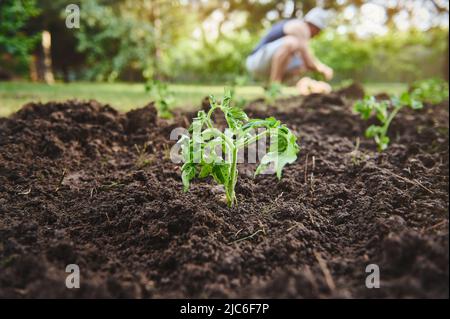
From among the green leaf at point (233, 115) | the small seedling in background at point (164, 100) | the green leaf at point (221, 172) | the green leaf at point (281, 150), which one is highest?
the small seedling in background at point (164, 100)

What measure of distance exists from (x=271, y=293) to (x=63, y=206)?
1243 millimetres

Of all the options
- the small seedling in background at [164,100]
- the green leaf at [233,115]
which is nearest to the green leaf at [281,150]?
the green leaf at [233,115]

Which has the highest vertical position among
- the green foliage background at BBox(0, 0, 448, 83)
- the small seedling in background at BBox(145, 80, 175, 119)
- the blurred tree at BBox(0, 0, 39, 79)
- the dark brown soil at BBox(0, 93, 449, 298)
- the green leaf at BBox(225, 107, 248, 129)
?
the green foliage background at BBox(0, 0, 448, 83)

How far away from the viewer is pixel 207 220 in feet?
5.61

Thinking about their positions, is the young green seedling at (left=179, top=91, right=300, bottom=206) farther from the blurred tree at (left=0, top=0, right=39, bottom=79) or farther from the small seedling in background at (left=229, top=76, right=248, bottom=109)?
the blurred tree at (left=0, top=0, right=39, bottom=79)

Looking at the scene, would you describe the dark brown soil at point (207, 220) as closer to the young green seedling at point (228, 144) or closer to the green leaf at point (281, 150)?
the young green seedling at point (228, 144)

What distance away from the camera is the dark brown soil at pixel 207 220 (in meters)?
1.35

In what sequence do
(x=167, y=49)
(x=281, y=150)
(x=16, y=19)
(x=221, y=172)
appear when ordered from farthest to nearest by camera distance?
(x=167, y=49), (x=16, y=19), (x=221, y=172), (x=281, y=150)

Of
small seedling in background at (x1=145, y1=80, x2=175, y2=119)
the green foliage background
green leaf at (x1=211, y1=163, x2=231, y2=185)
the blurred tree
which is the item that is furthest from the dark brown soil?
the green foliage background

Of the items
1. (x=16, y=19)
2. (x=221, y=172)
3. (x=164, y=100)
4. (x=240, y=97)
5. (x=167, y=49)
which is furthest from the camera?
(x=167, y=49)

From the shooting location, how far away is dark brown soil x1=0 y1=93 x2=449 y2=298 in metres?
1.35

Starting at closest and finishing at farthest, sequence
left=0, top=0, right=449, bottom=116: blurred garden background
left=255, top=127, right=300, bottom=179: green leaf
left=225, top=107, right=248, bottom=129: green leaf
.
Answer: left=255, top=127, right=300, bottom=179: green leaf < left=225, top=107, right=248, bottom=129: green leaf < left=0, top=0, right=449, bottom=116: blurred garden background

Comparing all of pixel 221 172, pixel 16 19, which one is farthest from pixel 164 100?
pixel 16 19

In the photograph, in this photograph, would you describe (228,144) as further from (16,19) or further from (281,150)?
(16,19)
